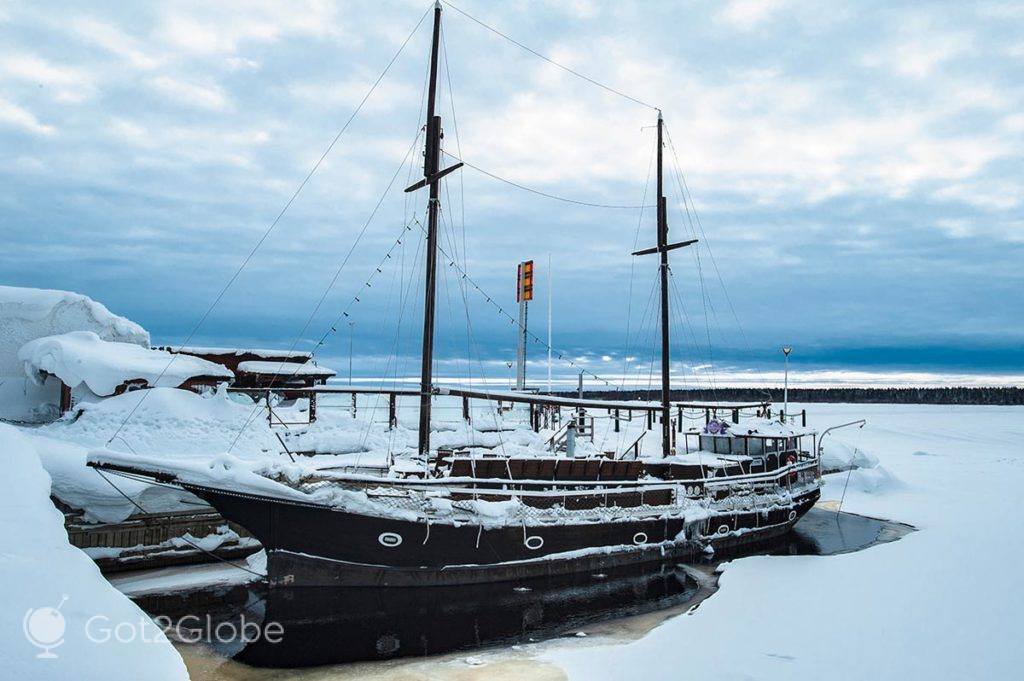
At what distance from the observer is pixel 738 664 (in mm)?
8695

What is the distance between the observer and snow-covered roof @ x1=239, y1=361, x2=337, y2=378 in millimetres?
29072

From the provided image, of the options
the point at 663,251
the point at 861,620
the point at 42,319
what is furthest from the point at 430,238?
the point at 42,319

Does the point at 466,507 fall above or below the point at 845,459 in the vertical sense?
above

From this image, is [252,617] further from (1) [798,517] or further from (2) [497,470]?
(1) [798,517]

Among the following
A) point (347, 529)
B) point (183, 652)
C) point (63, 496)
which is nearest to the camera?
point (183, 652)

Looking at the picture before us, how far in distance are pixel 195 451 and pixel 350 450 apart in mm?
7500

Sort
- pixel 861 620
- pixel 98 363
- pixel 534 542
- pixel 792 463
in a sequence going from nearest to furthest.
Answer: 1. pixel 861 620
2. pixel 534 542
3. pixel 792 463
4. pixel 98 363

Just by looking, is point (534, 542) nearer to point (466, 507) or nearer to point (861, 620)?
point (466, 507)

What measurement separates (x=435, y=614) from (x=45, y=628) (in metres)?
7.64

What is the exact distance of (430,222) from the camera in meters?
16.7

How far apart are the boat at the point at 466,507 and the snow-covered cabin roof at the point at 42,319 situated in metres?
17.7

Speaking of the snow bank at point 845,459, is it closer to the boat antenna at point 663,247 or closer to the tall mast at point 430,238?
the boat antenna at point 663,247

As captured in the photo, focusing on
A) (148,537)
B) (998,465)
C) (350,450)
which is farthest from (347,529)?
(998,465)

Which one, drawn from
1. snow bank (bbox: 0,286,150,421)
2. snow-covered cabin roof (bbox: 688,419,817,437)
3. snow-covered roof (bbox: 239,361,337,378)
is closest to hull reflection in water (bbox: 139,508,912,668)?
snow-covered cabin roof (bbox: 688,419,817,437)
